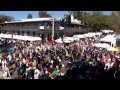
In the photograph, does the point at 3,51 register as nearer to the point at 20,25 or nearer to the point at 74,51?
the point at 20,25

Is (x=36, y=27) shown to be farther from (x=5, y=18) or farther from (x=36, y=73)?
(x=36, y=73)

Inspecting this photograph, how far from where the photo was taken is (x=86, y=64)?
8289mm

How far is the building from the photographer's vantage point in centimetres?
869

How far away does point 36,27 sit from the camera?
29.1ft

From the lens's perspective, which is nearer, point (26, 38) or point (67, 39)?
point (26, 38)

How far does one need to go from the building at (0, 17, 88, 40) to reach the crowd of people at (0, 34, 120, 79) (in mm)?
295

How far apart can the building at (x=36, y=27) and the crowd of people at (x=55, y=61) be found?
295 mm

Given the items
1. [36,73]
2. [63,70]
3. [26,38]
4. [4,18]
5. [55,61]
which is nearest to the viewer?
[36,73]

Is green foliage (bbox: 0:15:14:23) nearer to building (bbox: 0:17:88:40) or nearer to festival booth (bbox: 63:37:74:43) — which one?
building (bbox: 0:17:88:40)

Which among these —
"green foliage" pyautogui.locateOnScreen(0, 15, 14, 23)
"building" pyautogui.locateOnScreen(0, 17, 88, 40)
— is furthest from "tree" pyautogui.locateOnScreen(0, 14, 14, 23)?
"building" pyautogui.locateOnScreen(0, 17, 88, 40)

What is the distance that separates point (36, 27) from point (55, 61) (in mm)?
1170

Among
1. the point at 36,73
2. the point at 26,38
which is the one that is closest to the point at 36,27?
the point at 26,38

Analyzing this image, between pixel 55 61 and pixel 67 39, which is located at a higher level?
pixel 67 39
